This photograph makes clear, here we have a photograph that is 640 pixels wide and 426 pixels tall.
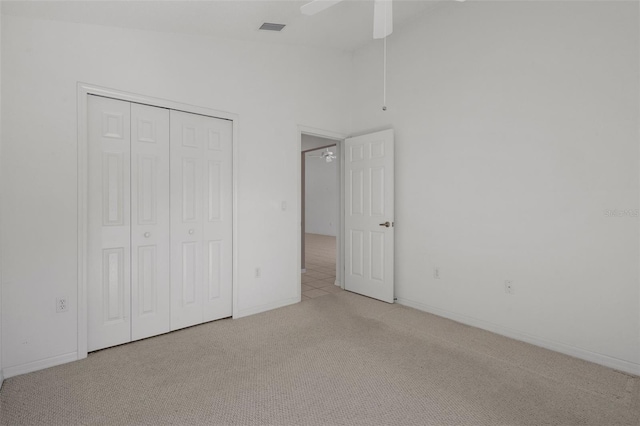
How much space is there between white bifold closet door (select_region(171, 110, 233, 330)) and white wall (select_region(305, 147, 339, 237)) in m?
7.82

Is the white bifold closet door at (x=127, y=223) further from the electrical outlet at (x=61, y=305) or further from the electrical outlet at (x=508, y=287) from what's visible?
the electrical outlet at (x=508, y=287)

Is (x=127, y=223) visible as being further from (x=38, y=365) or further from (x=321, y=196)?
(x=321, y=196)

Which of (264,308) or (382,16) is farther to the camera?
(264,308)

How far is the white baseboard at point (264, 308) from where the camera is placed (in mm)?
3379

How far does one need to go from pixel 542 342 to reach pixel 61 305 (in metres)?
3.78

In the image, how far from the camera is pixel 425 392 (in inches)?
79.7

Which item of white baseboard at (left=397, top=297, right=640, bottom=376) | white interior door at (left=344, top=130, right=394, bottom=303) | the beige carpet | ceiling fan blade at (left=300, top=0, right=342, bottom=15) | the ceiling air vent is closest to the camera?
the beige carpet

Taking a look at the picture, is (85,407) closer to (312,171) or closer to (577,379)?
(577,379)

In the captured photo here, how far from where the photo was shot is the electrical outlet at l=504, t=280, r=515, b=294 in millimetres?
2902

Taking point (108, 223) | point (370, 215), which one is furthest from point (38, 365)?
point (370, 215)

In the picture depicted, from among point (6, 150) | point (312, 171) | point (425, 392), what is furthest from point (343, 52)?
point (312, 171)

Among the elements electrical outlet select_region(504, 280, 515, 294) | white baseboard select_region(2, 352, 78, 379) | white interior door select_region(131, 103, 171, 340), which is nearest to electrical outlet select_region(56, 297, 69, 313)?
white baseboard select_region(2, 352, 78, 379)

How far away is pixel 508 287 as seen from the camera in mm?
2924

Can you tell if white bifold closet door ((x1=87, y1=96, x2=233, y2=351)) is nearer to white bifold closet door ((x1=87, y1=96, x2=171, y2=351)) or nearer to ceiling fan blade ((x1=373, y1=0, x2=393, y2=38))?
white bifold closet door ((x1=87, y1=96, x2=171, y2=351))
